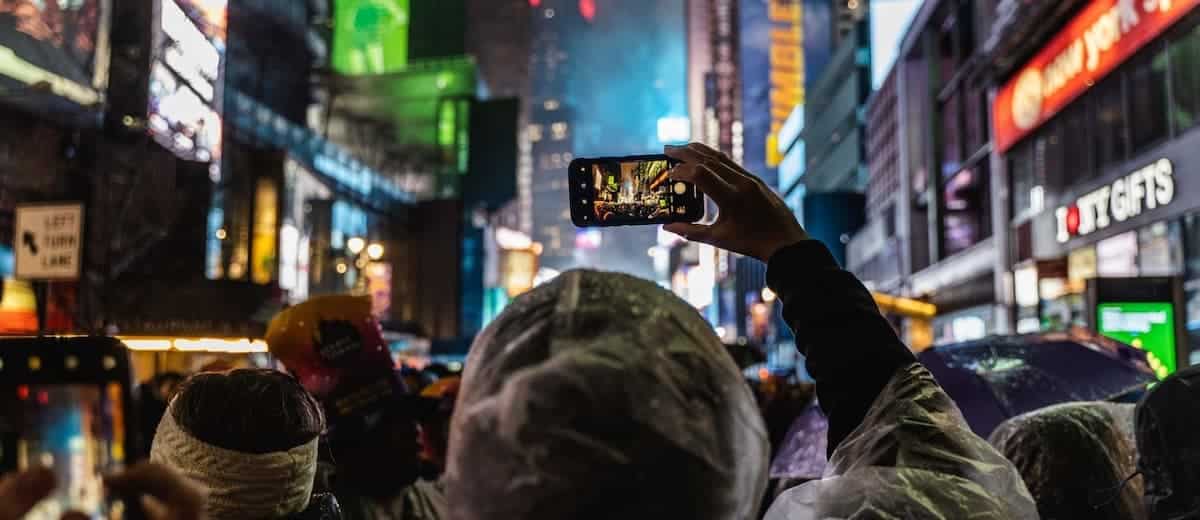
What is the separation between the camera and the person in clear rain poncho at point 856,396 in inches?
60.2

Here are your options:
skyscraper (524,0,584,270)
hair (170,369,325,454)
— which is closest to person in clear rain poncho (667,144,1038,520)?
hair (170,369,325,454)

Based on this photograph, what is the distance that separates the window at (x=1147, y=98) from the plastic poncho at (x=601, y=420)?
729 inches

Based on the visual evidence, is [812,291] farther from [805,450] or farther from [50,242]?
[50,242]

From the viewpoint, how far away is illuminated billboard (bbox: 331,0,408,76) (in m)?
45.4

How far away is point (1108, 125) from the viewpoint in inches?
772

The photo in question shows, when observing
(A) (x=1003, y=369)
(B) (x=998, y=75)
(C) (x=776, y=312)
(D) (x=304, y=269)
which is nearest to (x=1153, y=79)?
(B) (x=998, y=75)

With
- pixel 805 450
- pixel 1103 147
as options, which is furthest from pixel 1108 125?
pixel 805 450

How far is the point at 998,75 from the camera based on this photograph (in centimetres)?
2672

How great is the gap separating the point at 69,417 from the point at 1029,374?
3.96 m

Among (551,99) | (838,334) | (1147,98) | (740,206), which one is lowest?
(838,334)

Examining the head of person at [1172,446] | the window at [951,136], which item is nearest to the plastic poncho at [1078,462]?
the head of person at [1172,446]

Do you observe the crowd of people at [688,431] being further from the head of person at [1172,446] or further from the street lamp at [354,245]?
the street lamp at [354,245]

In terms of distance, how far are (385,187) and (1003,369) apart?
1594 inches

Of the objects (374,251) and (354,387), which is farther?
(374,251)
